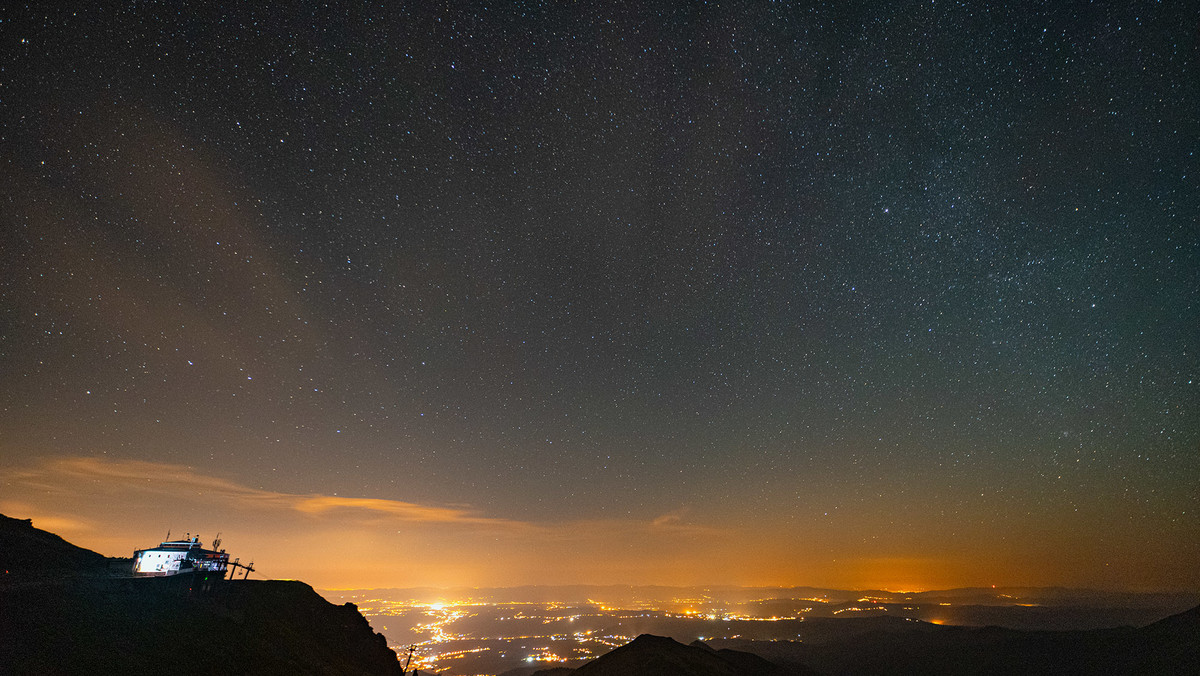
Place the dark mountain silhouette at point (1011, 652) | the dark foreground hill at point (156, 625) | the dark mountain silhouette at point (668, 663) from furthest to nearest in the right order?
the dark mountain silhouette at point (1011, 652), the dark mountain silhouette at point (668, 663), the dark foreground hill at point (156, 625)

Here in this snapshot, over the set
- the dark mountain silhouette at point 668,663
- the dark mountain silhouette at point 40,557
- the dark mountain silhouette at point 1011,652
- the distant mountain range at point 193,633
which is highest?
the dark mountain silhouette at point 40,557

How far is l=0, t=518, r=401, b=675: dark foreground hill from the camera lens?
24641 mm

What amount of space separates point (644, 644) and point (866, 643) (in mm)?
106462

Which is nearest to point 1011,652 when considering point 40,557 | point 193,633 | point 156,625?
point 193,633

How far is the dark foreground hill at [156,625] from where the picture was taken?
80.8ft

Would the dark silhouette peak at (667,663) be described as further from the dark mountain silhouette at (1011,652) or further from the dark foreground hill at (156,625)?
the dark foreground hill at (156,625)

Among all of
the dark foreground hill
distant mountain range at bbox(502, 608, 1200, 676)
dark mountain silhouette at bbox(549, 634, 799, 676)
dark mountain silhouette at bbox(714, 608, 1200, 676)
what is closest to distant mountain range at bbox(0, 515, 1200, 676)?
the dark foreground hill

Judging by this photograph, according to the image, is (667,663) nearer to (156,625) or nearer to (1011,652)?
(156,625)


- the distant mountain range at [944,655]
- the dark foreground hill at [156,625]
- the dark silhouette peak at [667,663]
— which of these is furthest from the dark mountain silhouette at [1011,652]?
the dark foreground hill at [156,625]

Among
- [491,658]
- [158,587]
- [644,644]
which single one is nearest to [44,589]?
[158,587]

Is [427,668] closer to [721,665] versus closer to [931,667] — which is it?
[721,665]

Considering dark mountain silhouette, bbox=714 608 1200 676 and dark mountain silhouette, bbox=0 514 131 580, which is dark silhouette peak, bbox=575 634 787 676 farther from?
dark mountain silhouette, bbox=0 514 131 580

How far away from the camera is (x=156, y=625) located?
30312mm

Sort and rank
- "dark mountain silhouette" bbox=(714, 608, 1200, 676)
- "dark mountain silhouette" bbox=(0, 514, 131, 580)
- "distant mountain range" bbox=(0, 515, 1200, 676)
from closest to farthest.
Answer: "distant mountain range" bbox=(0, 515, 1200, 676), "dark mountain silhouette" bbox=(0, 514, 131, 580), "dark mountain silhouette" bbox=(714, 608, 1200, 676)
